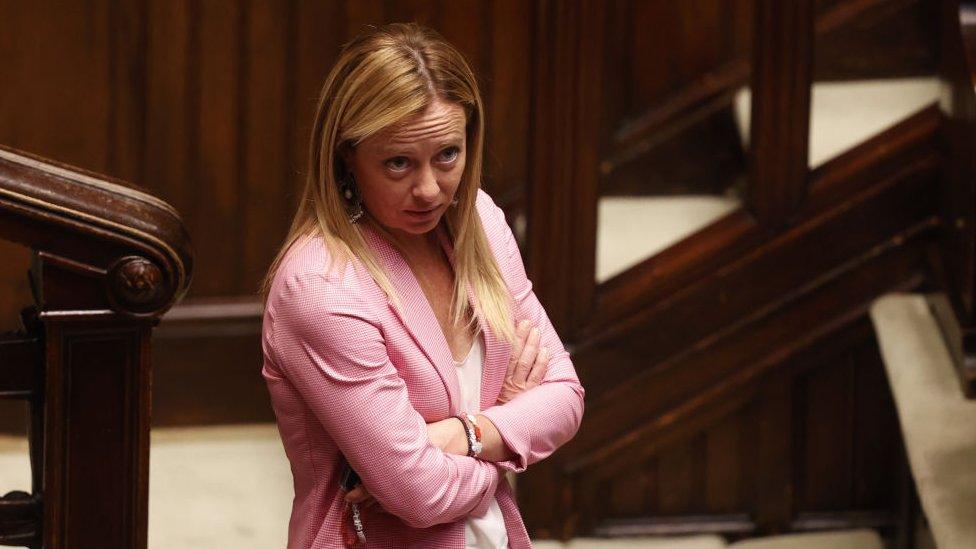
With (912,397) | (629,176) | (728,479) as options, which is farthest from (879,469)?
(629,176)

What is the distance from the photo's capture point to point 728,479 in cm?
404

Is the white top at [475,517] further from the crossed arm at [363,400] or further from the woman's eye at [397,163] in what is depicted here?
the woman's eye at [397,163]

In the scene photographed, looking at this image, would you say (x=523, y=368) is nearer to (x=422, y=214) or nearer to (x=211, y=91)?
(x=422, y=214)

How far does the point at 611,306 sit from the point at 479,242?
74.0 inches

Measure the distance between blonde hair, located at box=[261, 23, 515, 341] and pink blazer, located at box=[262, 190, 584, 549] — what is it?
0.03 m

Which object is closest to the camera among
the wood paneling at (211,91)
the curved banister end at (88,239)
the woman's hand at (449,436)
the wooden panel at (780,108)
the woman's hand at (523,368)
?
the curved banister end at (88,239)

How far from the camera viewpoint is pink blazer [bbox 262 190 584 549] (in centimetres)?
→ 186

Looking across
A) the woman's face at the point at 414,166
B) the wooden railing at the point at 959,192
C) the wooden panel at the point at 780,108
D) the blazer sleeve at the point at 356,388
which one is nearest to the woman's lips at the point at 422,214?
the woman's face at the point at 414,166

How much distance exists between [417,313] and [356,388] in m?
0.15

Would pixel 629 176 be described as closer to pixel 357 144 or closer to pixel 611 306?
pixel 611 306

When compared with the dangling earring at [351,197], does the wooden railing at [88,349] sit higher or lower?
lower

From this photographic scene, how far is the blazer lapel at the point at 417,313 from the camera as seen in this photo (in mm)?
1943

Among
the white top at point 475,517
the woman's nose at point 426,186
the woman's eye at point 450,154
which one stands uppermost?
the woman's eye at point 450,154

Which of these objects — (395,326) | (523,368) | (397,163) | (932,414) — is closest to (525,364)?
(523,368)
